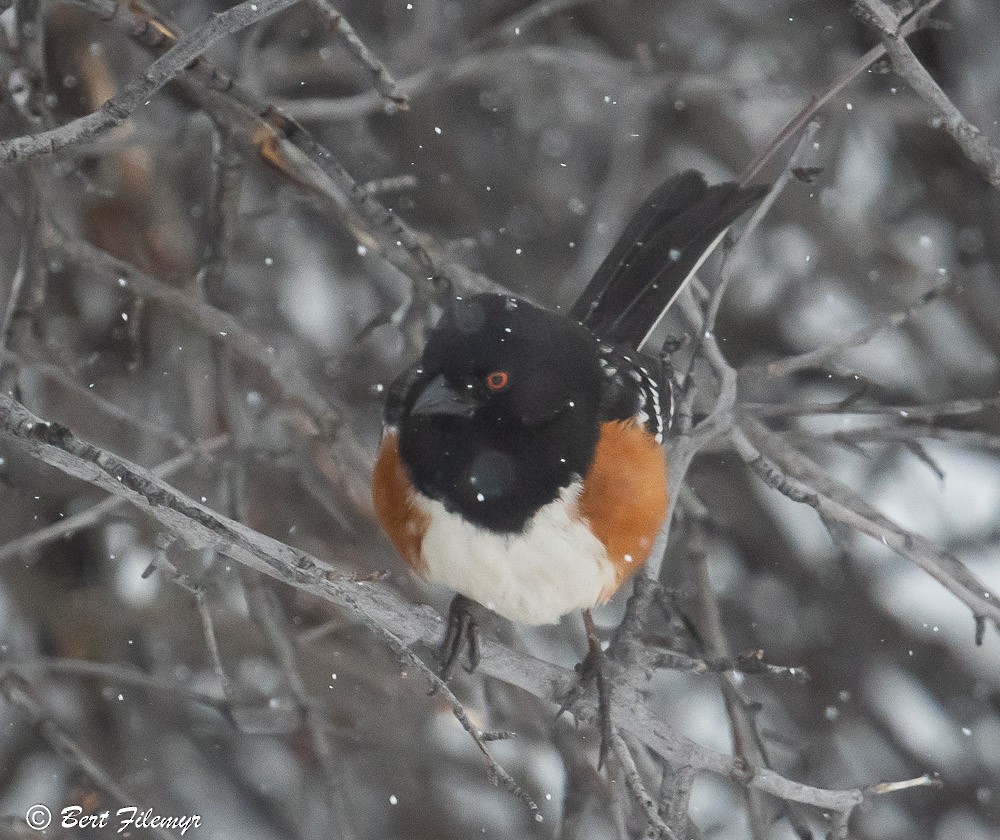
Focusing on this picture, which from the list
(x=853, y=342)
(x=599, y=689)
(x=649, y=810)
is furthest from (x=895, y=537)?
(x=649, y=810)

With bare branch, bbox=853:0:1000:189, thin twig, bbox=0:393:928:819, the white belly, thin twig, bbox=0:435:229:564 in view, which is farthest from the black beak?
bare branch, bbox=853:0:1000:189

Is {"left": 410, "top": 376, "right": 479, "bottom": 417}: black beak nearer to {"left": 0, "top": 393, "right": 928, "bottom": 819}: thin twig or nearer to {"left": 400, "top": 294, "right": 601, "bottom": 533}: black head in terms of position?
{"left": 400, "top": 294, "right": 601, "bottom": 533}: black head

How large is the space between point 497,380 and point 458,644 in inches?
16.9

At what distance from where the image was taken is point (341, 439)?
2.09 meters

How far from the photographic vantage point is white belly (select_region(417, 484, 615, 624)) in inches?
67.2

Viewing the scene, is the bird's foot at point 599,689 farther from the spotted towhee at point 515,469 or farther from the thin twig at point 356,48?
the thin twig at point 356,48

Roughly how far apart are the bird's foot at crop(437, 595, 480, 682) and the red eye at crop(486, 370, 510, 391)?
0.38 metres

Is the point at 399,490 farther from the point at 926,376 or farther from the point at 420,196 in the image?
the point at 926,376

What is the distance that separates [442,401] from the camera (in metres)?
1.65

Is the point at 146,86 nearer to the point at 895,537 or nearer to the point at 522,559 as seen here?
the point at 522,559

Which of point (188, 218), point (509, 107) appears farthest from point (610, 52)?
point (188, 218)

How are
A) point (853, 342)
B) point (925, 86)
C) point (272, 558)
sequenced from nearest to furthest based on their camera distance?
point (272, 558) < point (925, 86) < point (853, 342)

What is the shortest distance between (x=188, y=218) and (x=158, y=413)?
0.45 meters

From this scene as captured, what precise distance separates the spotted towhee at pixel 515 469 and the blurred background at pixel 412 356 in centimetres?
27
